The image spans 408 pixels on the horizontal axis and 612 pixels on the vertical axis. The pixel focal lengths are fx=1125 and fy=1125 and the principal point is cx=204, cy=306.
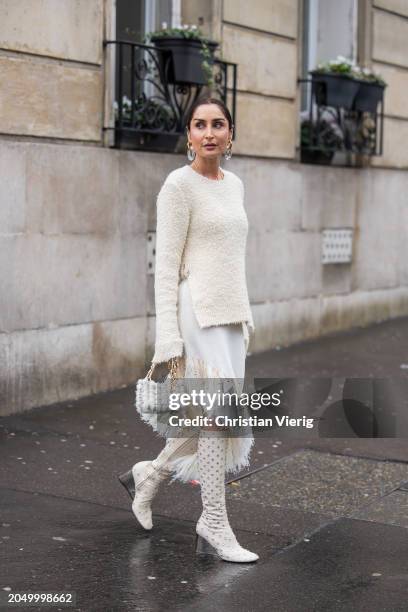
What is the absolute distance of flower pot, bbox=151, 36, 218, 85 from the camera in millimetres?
9227

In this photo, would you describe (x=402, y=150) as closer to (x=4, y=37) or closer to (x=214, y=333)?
(x=4, y=37)

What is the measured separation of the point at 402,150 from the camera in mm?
13000

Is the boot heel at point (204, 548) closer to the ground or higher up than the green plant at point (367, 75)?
closer to the ground

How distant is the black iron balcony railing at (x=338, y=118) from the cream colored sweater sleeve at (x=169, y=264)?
6.64m

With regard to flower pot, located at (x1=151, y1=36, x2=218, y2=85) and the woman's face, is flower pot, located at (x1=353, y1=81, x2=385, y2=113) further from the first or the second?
the woman's face

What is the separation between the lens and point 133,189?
895 centimetres

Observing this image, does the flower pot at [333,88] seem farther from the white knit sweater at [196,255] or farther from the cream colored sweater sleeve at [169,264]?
the cream colored sweater sleeve at [169,264]

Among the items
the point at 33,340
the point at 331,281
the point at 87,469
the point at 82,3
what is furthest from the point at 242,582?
the point at 331,281

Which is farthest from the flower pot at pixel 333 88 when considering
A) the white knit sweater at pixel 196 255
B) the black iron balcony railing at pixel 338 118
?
the white knit sweater at pixel 196 255

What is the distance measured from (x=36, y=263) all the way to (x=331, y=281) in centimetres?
454

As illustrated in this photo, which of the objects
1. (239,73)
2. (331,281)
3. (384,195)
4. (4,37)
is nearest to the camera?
(4,37)

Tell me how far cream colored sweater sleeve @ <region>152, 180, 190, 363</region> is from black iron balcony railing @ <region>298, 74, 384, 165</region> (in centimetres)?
664

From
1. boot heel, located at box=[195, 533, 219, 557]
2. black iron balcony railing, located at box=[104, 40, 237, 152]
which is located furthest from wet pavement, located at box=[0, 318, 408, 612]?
black iron balcony railing, located at box=[104, 40, 237, 152]

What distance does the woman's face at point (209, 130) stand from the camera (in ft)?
16.0
